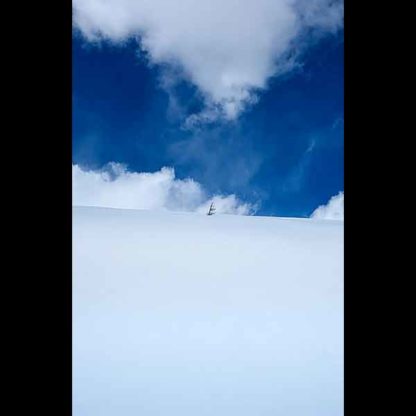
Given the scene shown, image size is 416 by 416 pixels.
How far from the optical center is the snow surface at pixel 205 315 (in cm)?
252

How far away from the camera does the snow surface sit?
8.26ft

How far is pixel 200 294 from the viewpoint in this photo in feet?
11.6

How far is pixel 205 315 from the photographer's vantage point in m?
3.23
